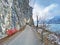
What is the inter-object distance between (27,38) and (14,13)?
112cm

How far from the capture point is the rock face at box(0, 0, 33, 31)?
5719 mm

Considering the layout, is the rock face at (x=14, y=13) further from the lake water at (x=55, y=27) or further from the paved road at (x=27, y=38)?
the lake water at (x=55, y=27)

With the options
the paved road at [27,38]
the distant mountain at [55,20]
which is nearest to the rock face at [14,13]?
the paved road at [27,38]

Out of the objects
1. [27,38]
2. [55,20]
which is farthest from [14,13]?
[55,20]

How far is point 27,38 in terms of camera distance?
208 inches

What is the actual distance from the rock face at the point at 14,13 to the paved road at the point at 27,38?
0.71 ft

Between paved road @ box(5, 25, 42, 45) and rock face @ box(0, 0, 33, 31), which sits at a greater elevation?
rock face @ box(0, 0, 33, 31)

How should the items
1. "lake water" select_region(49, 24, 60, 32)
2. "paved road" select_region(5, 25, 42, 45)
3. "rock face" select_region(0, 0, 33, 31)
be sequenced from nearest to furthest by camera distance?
"lake water" select_region(49, 24, 60, 32) < "paved road" select_region(5, 25, 42, 45) < "rock face" select_region(0, 0, 33, 31)

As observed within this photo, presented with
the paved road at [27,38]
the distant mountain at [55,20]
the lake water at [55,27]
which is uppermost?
the distant mountain at [55,20]

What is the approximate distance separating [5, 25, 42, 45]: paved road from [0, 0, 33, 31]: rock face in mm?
217

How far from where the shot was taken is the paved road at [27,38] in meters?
5.19

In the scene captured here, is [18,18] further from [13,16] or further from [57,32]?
[57,32]

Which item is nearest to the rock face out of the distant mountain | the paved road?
the paved road

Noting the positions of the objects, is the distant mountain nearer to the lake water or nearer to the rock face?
the lake water
